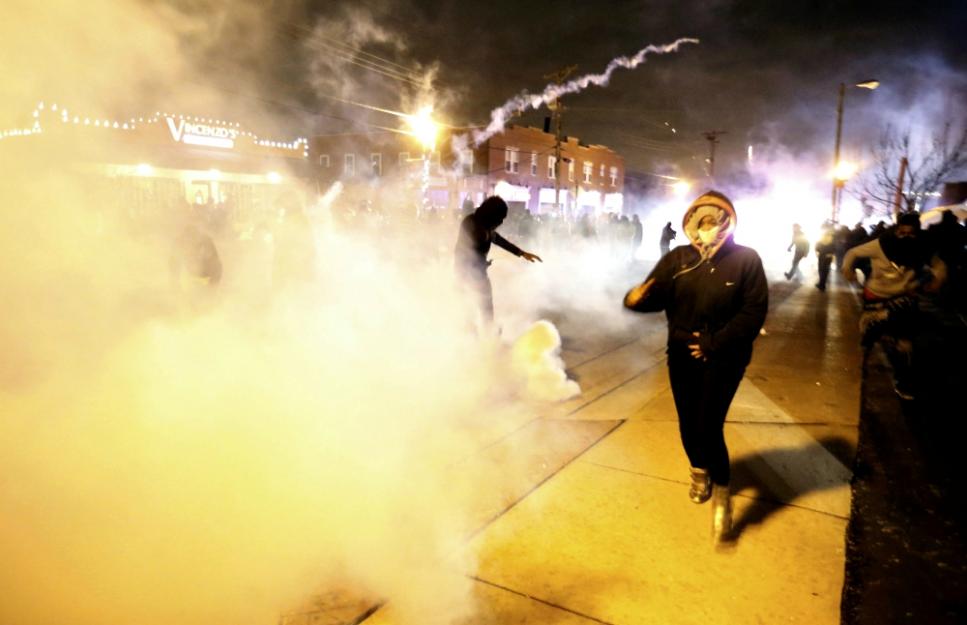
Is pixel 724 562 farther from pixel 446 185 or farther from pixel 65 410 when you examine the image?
pixel 446 185

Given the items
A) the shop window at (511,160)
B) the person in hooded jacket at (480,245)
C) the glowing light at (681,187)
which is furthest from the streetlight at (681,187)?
the person in hooded jacket at (480,245)

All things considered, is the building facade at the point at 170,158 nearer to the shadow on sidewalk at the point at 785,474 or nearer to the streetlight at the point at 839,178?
the shadow on sidewalk at the point at 785,474

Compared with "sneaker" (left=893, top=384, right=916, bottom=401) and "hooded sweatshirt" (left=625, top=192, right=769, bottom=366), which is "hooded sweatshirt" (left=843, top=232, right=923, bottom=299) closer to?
"sneaker" (left=893, top=384, right=916, bottom=401)

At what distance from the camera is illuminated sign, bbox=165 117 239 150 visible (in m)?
20.0

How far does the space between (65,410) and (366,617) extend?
283 centimetres

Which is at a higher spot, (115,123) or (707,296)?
(115,123)

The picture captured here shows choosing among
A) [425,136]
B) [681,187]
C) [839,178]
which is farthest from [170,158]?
[681,187]

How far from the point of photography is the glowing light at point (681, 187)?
65.5m

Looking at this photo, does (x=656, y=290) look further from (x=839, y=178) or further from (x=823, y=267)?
(x=839, y=178)

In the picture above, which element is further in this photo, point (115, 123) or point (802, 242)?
point (802, 242)

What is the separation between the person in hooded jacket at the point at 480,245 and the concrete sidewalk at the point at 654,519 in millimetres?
1308

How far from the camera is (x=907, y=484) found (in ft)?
11.1

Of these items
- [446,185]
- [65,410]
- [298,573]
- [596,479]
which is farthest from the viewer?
[446,185]

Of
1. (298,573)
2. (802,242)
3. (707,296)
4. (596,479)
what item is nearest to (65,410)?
(298,573)
